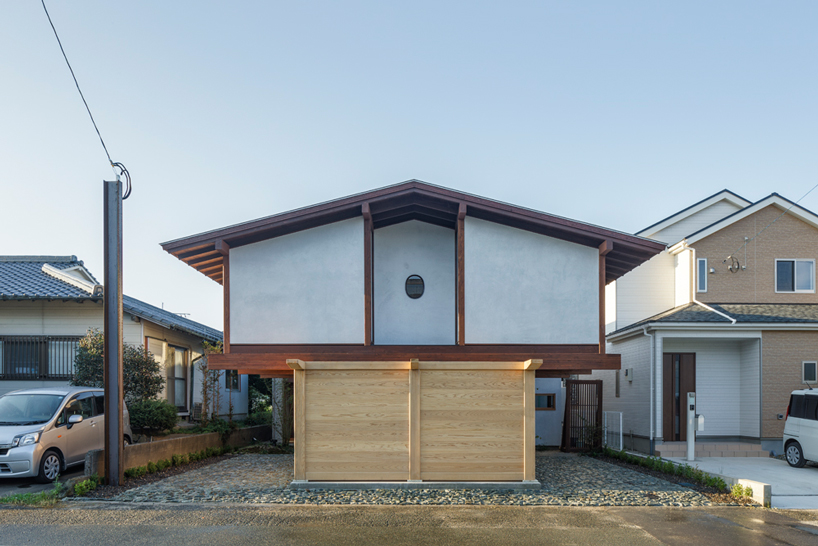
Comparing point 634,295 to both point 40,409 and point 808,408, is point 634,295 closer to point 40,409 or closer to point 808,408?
point 808,408

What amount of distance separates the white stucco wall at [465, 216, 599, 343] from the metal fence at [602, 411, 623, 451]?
6.52 m

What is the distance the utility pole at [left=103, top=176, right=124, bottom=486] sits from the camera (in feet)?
32.8

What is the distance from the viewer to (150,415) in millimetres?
13953

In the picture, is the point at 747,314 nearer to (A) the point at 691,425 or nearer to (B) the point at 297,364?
(A) the point at 691,425

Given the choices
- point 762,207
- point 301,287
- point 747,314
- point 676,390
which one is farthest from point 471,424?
point 762,207

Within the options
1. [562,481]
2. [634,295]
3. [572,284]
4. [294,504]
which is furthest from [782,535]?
[634,295]

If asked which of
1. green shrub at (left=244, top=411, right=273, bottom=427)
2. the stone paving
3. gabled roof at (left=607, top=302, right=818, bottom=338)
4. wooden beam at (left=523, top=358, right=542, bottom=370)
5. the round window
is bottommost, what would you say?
green shrub at (left=244, top=411, right=273, bottom=427)

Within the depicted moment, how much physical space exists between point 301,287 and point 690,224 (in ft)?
45.8

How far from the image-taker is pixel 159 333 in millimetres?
17344

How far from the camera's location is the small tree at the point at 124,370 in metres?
14.3

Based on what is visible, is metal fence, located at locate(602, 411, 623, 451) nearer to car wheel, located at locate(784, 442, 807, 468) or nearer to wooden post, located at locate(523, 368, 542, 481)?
car wheel, located at locate(784, 442, 807, 468)

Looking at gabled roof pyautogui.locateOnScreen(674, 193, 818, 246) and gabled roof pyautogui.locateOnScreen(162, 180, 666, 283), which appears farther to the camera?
gabled roof pyautogui.locateOnScreen(674, 193, 818, 246)

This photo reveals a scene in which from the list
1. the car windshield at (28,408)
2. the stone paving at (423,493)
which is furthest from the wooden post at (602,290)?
the car windshield at (28,408)

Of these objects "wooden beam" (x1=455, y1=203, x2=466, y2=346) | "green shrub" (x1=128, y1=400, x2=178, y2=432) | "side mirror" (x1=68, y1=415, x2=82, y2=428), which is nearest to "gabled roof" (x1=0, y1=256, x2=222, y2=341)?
"green shrub" (x1=128, y1=400, x2=178, y2=432)
